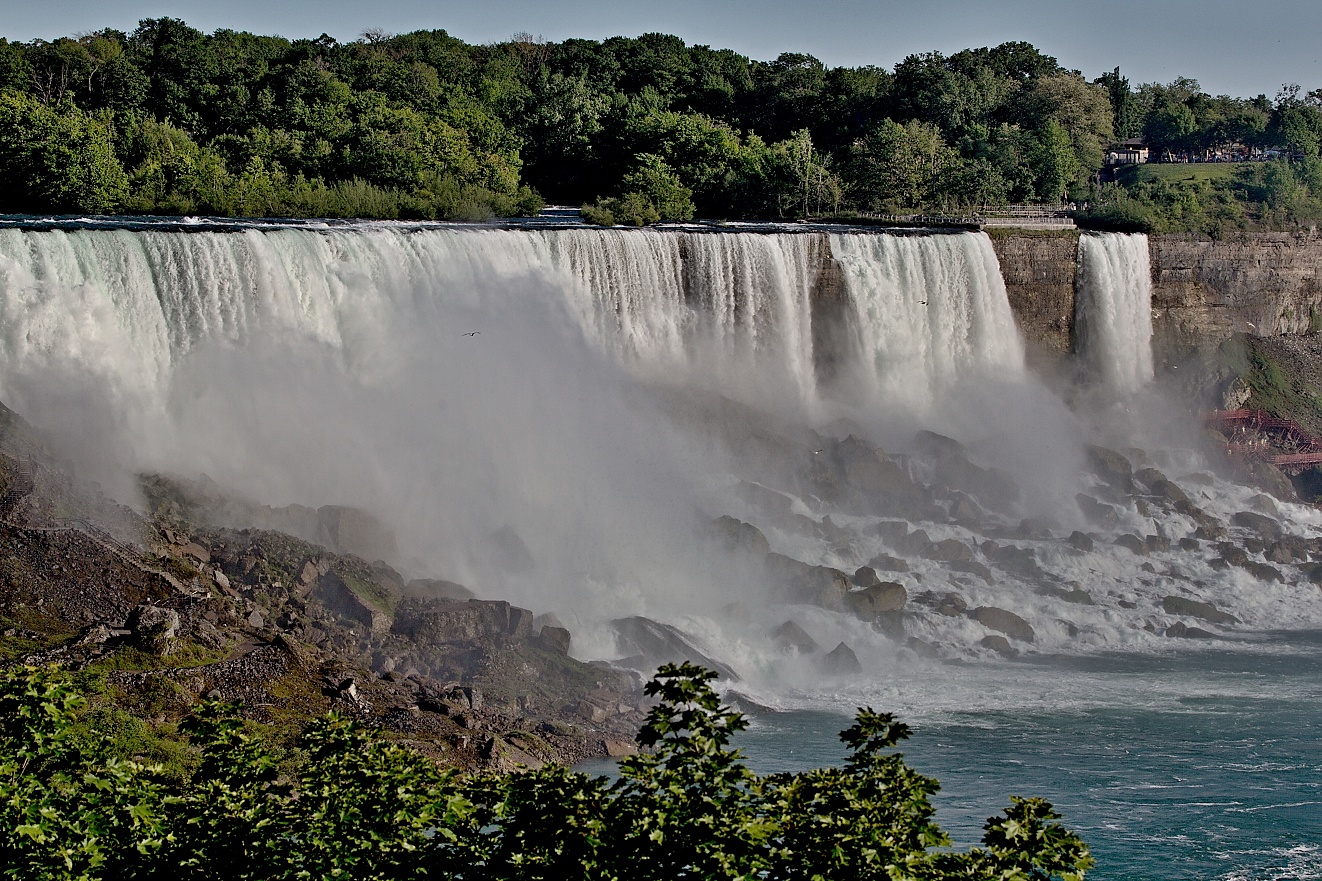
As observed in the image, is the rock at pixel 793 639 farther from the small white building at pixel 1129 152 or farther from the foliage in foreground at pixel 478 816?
the small white building at pixel 1129 152

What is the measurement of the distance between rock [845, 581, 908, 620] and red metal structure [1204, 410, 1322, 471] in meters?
20.8

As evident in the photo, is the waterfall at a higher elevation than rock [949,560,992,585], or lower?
higher

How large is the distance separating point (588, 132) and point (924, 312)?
29.4 metres

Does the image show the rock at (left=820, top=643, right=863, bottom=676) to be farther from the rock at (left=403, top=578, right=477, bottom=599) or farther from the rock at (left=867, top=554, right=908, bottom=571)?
the rock at (left=403, top=578, right=477, bottom=599)

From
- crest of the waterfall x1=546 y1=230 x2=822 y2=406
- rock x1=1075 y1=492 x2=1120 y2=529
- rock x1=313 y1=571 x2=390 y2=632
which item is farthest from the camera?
rock x1=1075 y1=492 x2=1120 y2=529

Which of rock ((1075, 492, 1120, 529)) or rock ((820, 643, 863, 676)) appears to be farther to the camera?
rock ((1075, 492, 1120, 529))

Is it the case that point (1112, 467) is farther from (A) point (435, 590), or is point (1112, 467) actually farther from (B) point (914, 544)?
(A) point (435, 590)

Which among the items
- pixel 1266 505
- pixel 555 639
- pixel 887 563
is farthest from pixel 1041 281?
pixel 555 639

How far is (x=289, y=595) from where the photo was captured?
26.1 meters

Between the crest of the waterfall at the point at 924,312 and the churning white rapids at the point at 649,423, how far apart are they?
0.09 metres

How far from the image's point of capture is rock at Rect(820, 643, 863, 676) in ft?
96.3

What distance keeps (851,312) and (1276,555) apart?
44.6ft

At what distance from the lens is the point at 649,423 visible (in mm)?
38875

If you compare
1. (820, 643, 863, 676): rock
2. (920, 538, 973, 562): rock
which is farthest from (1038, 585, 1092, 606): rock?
(820, 643, 863, 676): rock
